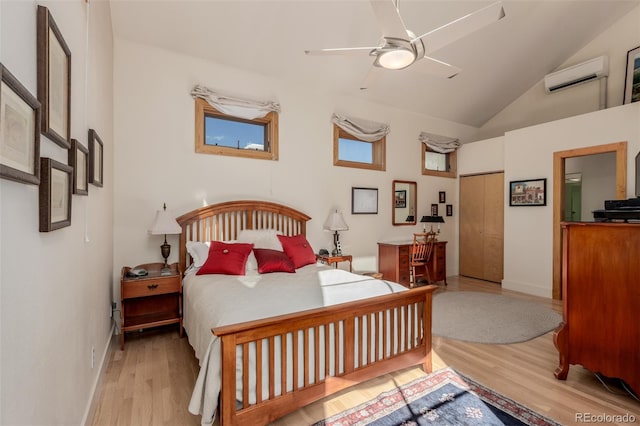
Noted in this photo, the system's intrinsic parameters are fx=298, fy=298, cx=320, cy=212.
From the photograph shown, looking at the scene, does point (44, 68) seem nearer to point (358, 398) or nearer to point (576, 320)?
point (358, 398)

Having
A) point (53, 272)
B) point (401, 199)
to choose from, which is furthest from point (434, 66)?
point (401, 199)

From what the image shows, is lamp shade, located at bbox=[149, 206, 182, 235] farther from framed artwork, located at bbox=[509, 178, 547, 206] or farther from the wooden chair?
framed artwork, located at bbox=[509, 178, 547, 206]

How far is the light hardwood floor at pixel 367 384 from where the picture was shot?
187cm

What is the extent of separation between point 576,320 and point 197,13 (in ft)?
14.3

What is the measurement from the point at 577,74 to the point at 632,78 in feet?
2.40

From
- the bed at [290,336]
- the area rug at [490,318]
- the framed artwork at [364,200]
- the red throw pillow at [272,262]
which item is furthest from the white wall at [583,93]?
the red throw pillow at [272,262]

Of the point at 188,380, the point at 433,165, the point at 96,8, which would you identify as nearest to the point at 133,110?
the point at 96,8

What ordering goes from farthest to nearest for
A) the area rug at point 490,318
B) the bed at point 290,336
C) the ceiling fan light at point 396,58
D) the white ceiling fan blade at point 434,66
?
the area rug at point 490,318
the white ceiling fan blade at point 434,66
the ceiling fan light at point 396,58
the bed at point 290,336

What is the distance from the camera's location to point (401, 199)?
17.3 feet

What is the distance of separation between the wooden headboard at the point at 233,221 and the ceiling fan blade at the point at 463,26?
8.13 ft

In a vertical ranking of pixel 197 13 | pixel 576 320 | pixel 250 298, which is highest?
pixel 197 13

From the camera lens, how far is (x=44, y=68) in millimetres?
1045

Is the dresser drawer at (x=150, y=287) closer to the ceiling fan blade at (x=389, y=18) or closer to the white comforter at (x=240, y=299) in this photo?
the white comforter at (x=240, y=299)

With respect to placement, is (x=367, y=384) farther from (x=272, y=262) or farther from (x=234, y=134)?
(x=234, y=134)
